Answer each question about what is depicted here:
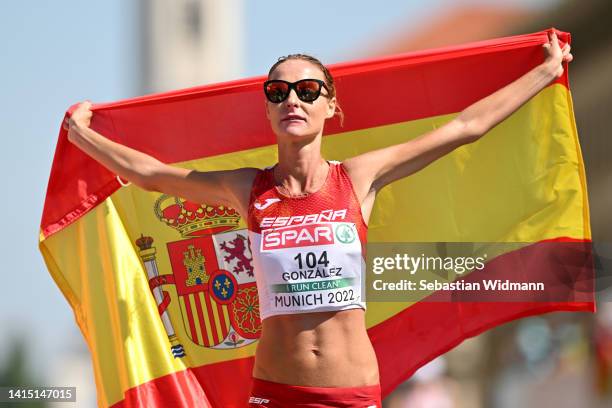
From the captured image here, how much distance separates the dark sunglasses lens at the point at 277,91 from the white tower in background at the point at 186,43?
72.7 meters

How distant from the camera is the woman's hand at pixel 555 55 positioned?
728 cm

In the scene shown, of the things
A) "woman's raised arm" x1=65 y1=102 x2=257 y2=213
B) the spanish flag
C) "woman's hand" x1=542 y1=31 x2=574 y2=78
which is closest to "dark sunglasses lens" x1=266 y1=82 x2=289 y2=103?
"woman's raised arm" x1=65 y1=102 x2=257 y2=213

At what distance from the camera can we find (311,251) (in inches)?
247

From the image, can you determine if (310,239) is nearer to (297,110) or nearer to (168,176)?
(297,110)

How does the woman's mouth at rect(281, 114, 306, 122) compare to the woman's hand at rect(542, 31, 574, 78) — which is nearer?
the woman's mouth at rect(281, 114, 306, 122)

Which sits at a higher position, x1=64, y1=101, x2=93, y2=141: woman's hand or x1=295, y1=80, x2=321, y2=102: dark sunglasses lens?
x1=64, y1=101, x2=93, y2=141: woman's hand

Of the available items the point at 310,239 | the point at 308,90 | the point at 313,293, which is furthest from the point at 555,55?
the point at 313,293

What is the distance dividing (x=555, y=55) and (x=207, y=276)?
2489 mm

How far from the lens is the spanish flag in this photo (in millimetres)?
7668

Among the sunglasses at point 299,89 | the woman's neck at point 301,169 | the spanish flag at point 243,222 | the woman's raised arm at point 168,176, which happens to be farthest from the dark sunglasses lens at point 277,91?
the spanish flag at point 243,222

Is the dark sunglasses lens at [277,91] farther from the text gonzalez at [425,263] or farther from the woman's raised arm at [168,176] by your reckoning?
the text gonzalez at [425,263]

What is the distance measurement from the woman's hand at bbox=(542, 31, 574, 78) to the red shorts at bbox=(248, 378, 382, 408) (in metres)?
2.25

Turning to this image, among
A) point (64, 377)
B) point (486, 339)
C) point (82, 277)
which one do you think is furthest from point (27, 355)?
point (82, 277)

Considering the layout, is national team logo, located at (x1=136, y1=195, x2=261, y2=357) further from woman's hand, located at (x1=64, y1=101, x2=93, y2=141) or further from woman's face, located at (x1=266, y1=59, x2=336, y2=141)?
woman's face, located at (x1=266, y1=59, x2=336, y2=141)
